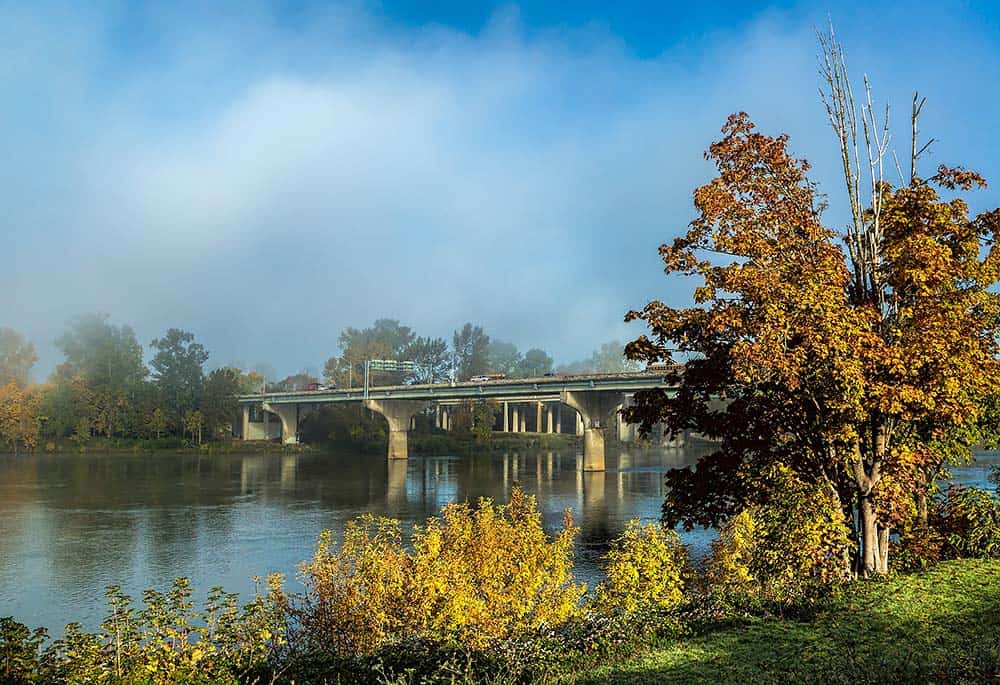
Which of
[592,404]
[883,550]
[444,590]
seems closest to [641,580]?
[444,590]

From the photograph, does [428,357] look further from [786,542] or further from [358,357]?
[786,542]

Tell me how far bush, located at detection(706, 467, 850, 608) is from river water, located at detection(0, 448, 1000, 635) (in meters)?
A: 8.92

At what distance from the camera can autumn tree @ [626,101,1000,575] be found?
623 inches

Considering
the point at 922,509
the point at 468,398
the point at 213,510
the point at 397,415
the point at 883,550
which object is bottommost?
the point at 213,510

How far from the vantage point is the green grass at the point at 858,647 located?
32.7 feet

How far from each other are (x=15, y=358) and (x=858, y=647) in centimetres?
13430

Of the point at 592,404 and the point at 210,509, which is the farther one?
the point at 592,404

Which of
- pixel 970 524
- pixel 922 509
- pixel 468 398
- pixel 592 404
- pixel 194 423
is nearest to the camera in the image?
pixel 970 524

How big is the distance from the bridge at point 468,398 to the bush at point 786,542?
49.2 metres

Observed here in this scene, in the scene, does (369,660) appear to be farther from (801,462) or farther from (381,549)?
(801,462)

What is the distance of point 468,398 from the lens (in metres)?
113

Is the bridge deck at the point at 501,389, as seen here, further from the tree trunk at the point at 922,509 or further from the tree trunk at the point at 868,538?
the tree trunk at the point at 868,538

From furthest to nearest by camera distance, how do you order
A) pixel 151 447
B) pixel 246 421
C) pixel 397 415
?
pixel 246 421, pixel 397 415, pixel 151 447

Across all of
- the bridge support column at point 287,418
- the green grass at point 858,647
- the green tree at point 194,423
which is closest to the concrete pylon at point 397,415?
the bridge support column at point 287,418
